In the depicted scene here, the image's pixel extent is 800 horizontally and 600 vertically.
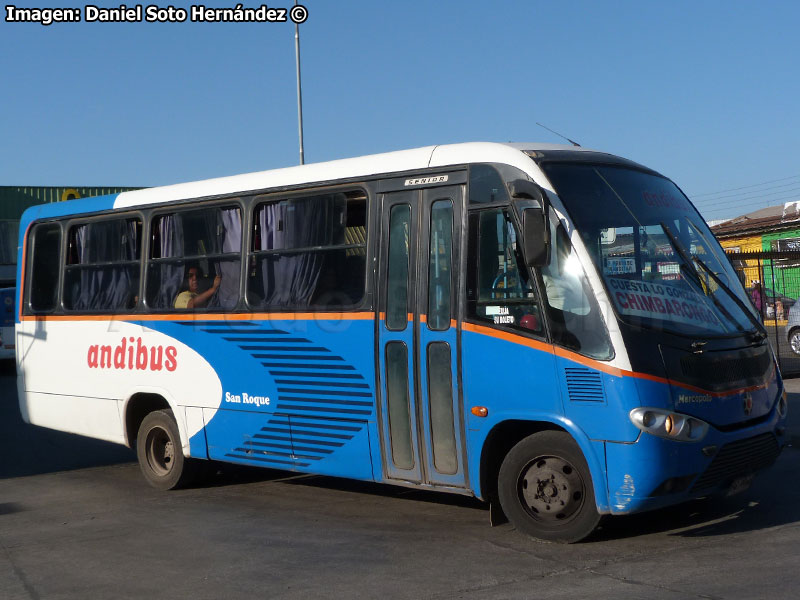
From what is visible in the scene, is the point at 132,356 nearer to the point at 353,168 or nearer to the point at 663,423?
the point at 353,168

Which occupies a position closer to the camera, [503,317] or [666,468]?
[666,468]

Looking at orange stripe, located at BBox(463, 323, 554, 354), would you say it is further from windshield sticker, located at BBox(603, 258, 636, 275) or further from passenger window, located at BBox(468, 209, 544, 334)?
windshield sticker, located at BBox(603, 258, 636, 275)

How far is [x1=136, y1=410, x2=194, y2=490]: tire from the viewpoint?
10109mm

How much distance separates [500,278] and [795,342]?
51.6 ft

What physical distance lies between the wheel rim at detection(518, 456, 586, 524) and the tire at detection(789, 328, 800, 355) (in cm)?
1553

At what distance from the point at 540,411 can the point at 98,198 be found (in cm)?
646

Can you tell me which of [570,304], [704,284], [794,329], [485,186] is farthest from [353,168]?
[794,329]

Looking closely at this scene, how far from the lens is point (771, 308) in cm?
1794

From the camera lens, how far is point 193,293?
32.2ft

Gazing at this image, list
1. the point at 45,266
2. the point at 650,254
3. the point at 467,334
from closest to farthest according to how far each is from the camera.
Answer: the point at 650,254, the point at 467,334, the point at 45,266

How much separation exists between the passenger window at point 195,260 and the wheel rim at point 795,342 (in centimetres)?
1515

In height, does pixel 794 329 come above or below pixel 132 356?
below

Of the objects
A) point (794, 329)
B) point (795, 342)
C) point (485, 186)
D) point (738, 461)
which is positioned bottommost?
point (738, 461)

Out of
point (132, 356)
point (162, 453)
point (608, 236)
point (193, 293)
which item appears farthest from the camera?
point (162, 453)
